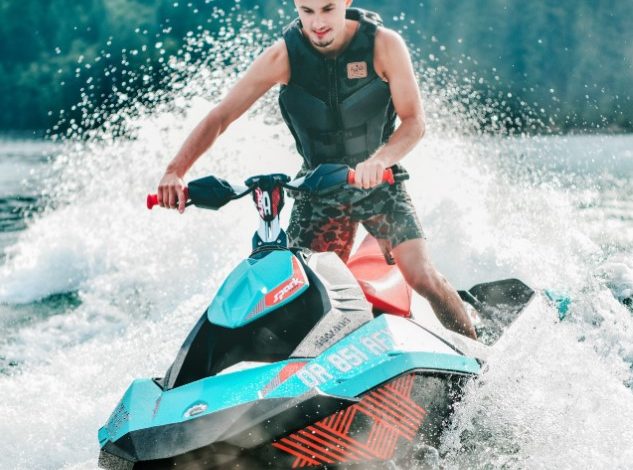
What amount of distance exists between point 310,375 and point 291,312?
303 mm

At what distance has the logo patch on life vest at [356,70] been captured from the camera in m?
3.14

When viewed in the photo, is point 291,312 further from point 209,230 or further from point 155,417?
point 209,230

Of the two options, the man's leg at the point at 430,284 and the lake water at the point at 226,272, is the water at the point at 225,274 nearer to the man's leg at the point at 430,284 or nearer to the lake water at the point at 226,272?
the lake water at the point at 226,272

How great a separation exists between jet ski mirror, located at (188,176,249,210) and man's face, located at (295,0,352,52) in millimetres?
808

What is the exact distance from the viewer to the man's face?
2.85 metres

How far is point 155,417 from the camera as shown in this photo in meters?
2.10

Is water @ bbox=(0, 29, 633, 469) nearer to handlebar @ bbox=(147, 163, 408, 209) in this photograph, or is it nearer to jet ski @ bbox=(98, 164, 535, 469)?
jet ski @ bbox=(98, 164, 535, 469)

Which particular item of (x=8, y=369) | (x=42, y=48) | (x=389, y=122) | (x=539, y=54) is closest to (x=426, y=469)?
(x=389, y=122)

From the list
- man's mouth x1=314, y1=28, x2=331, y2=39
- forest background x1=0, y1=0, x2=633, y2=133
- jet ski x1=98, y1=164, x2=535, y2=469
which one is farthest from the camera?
forest background x1=0, y1=0, x2=633, y2=133

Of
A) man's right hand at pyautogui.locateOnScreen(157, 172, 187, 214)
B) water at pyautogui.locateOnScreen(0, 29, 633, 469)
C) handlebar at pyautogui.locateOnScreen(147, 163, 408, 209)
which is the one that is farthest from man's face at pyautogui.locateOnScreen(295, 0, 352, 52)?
water at pyautogui.locateOnScreen(0, 29, 633, 469)

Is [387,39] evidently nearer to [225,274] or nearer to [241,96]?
[241,96]

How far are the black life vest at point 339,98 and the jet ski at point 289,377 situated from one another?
2.63 ft

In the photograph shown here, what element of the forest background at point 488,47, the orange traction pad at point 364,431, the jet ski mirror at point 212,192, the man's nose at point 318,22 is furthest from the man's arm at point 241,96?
the forest background at point 488,47

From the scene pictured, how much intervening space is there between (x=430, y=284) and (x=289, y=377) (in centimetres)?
117
